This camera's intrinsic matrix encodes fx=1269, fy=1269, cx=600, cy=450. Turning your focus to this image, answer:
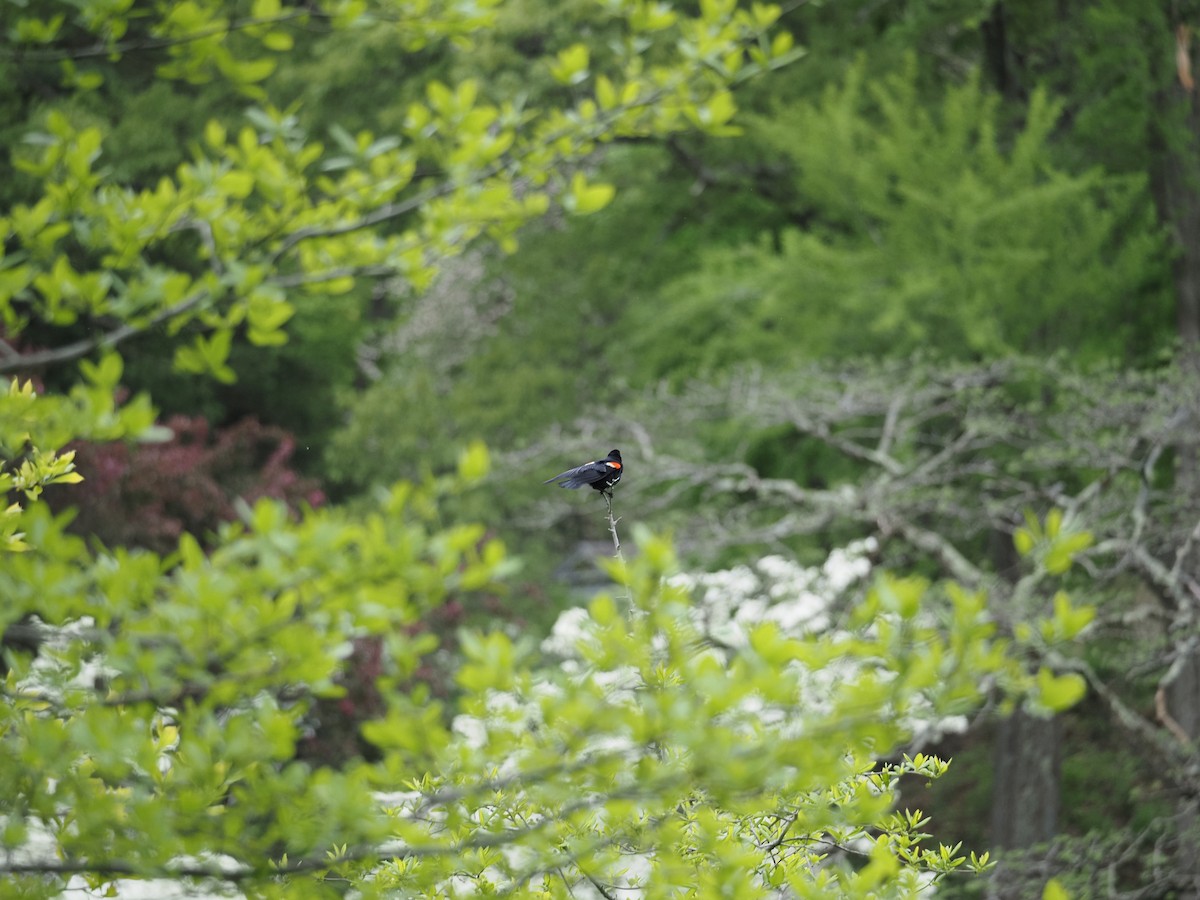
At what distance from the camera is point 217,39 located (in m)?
2.44

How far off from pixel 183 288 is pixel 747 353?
9880mm

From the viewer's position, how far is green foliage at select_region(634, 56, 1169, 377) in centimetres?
972

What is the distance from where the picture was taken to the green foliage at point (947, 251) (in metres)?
9.72

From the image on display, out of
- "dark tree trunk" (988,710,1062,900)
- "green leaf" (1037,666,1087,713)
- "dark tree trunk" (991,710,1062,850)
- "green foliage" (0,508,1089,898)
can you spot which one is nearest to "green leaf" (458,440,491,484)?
"green foliage" (0,508,1089,898)

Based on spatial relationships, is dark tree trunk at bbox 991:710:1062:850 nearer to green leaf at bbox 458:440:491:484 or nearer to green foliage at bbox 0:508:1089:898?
green foliage at bbox 0:508:1089:898

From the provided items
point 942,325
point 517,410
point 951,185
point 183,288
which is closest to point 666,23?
point 183,288

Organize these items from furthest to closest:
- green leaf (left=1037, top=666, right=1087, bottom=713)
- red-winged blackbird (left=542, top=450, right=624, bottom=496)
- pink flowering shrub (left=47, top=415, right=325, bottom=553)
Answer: pink flowering shrub (left=47, top=415, right=325, bottom=553)
red-winged blackbird (left=542, top=450, right=624, bottom=496)
green leaf (left=1037, top=666, right=1087, bottom=713)

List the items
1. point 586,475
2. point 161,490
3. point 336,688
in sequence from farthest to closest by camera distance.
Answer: point 161,490, point 586,475, point 336,688

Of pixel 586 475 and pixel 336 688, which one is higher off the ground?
pixel 336 688

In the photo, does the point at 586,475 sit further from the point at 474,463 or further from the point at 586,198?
the point at 474,463

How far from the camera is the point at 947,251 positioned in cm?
1002

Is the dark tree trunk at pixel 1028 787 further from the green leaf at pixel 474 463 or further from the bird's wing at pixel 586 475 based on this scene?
the green leaf at pixel 474 463

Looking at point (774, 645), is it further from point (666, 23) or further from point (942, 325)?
point (942, 325)

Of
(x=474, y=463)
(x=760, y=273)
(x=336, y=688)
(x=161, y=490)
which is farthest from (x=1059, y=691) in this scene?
(x=161, y=490)
